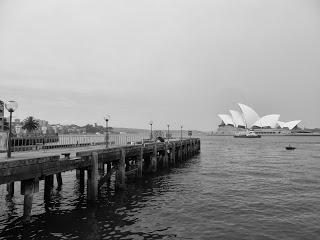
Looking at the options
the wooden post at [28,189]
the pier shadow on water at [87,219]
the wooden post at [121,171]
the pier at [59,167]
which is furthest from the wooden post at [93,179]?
the wooden post at [121,171]

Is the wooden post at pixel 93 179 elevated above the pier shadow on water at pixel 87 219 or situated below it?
above

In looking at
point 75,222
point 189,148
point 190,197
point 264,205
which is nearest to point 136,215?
point 75,222

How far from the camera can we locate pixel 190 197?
66.7 feet

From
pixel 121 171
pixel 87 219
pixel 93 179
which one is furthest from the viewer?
pixel 121 171

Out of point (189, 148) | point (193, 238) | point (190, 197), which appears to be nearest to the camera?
point (193, 238)

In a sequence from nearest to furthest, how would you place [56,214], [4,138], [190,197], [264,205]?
[56,214], [264,205], [190,197], [4,138]

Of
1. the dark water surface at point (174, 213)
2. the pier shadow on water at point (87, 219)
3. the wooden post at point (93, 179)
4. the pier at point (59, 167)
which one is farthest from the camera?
the wooden post at point (93, 179)

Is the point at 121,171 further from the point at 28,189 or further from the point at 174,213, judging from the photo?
the point at 28,189

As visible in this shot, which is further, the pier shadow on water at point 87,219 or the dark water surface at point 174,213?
the dark water surface at point 174,213

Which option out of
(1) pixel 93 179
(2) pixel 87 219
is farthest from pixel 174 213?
(1) pixel 93 179

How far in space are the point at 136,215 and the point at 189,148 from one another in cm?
3876

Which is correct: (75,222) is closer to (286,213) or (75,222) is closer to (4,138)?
(286,213)

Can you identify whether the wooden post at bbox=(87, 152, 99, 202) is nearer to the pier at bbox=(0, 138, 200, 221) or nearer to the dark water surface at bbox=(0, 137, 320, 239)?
the pier at bbox=(0, 138, 200, 221)

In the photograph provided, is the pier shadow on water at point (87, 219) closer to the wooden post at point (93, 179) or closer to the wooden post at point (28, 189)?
the wooden post at point (93, 179)
